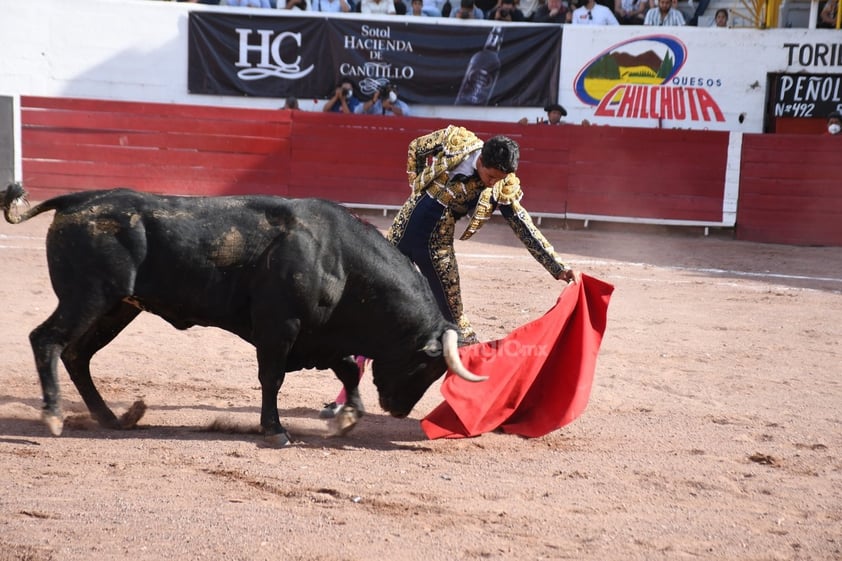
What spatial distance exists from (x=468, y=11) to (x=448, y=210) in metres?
9.48

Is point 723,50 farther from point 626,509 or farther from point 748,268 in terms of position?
point 626,509

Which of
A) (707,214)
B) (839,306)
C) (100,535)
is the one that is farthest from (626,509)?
(707,214)

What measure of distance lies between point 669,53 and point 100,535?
11069mm

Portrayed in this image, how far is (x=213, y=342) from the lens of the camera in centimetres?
596

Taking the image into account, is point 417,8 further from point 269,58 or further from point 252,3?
point 252,3

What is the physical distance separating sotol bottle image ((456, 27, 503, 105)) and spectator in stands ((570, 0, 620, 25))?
3.41 feet

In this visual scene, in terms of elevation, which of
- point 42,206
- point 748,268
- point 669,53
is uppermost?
point 669,53

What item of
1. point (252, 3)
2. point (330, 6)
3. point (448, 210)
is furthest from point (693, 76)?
point (448, 210)

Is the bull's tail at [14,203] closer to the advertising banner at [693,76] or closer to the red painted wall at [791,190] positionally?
the red painted wall at [791,190]

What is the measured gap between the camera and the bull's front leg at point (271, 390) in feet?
13.0

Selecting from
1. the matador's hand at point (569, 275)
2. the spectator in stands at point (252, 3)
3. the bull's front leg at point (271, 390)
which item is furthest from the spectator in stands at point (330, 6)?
the bull's front leg at point (271, 390)

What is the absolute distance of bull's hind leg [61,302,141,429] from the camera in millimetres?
4168

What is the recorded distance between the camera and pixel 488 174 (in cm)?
404

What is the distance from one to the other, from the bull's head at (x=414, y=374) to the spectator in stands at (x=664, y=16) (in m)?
9.85
